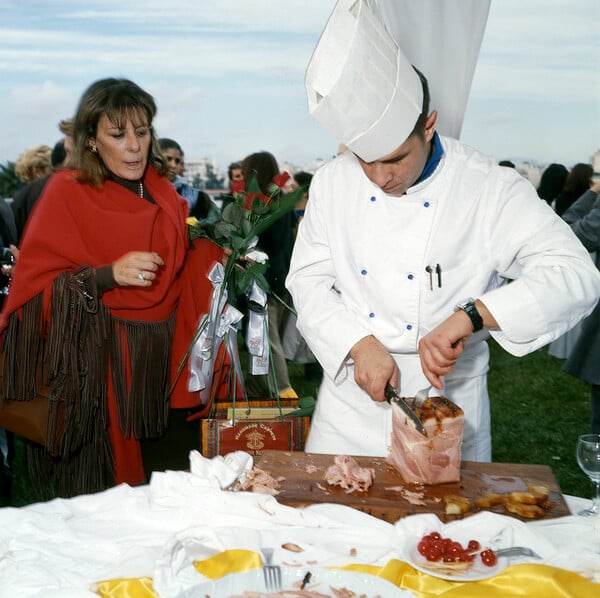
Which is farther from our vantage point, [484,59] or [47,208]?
[484,59]

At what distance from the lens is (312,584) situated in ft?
4.55

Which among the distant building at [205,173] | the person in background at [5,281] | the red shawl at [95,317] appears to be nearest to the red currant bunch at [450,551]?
the red shawl at [95,317]

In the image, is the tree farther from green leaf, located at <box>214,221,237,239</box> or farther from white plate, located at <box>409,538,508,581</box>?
white plate, located at <box>409,538,508,581</box>

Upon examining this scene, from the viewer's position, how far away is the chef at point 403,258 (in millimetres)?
1854

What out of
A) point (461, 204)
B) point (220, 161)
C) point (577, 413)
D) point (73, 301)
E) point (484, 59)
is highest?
point (484, 59)

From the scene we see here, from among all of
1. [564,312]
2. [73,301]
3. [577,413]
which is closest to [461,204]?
[564,312]

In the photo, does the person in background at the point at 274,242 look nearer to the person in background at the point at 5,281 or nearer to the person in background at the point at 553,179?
the person in background at the point at 5,281

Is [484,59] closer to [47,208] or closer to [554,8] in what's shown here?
[554,8]

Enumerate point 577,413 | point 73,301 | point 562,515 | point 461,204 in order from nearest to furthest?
point 562,515
point 461,204
point 73,301
point 577,413

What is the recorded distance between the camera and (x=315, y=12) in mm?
6758

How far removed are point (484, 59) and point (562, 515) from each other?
17.4ft

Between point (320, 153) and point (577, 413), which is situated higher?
point (320, 153)

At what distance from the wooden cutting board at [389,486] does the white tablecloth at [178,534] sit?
0.05 metres

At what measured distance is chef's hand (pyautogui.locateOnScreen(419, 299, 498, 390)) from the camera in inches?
71.2
